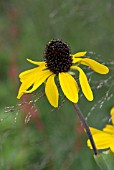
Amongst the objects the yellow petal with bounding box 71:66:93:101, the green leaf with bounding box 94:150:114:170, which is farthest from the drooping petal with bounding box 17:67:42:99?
the green leaf with bounding box 94:150:114:170

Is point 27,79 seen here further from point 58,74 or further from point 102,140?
point 102,140

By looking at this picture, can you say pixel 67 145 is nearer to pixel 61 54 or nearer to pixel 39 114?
pixel 39 114

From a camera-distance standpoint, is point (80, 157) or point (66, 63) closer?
point (66, 63)

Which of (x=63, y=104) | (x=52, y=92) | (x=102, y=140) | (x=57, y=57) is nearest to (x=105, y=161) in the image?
(x=102, y=140)

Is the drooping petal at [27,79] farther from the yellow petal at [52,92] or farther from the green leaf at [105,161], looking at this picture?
the green leaf at [105,161]

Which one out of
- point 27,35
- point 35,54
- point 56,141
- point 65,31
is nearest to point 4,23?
point 27,35

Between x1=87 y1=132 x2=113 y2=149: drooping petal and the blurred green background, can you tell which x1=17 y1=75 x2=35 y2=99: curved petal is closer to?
x1=87 y1=132 x2=113 y2=149: drooping petal
